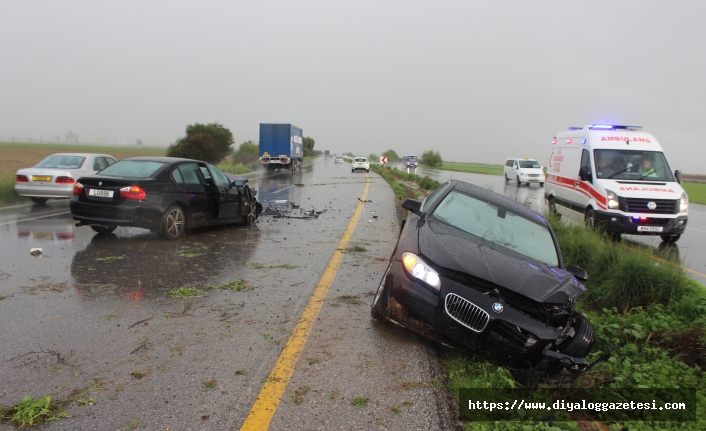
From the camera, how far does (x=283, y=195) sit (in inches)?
752

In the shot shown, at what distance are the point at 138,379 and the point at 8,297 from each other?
2.76m

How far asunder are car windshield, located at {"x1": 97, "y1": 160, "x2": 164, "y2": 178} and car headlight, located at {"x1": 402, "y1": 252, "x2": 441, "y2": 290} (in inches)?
232

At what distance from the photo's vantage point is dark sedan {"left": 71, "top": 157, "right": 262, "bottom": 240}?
8.28 metres

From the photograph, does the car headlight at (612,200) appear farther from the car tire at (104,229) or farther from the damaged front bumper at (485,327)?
the car tire at (104,229)

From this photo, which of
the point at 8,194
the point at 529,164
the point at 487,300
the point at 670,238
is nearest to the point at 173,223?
the point at 487,300

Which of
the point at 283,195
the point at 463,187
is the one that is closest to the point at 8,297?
the point at 463,187

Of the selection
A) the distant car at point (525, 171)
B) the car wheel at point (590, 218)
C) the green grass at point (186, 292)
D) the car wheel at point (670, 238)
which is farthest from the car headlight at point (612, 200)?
the distant car at point (525, 171)

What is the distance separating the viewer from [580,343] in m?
4.14

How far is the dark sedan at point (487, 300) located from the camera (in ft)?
12.7

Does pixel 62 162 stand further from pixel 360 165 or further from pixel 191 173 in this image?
pixel 360 165

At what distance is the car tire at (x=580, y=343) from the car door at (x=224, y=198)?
7.21m

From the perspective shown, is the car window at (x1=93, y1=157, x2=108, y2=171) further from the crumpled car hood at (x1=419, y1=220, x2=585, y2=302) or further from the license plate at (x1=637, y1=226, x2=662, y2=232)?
the license plate at (x1=637, y1=226, x2=662, y2=232)

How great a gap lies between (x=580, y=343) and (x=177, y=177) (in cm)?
727

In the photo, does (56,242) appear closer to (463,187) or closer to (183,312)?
(183,312)
